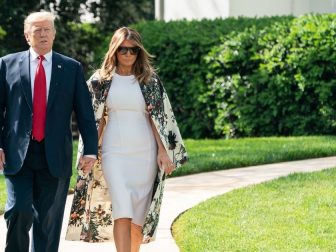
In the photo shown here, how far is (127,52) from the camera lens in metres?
6.40

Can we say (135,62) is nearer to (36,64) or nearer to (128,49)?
(128,49)

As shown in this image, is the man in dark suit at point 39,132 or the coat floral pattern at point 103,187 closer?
the man in dark suit at point 39,132

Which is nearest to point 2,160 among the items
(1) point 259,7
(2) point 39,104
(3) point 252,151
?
(2) point 39,104

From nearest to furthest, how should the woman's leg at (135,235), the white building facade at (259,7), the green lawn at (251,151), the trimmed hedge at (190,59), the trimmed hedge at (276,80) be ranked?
1. the woman's leg at (135,235)
2. the green lawn at (251,151)
3. the trimmed hedge at (276,80)
4. the trimmed hedge at (190,59)
5. the white building facade at (259,7)

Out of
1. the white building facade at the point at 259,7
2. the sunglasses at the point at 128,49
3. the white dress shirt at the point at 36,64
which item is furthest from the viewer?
the white building facade at the point at 259,7

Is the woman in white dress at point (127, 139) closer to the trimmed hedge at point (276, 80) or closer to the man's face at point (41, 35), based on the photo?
the man's face at point (41, 35)

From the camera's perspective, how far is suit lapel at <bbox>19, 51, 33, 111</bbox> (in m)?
5.79

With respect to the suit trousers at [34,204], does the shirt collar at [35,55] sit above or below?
above

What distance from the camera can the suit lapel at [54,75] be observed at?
19.2 ft

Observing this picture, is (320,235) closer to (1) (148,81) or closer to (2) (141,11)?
(1) (148,81)

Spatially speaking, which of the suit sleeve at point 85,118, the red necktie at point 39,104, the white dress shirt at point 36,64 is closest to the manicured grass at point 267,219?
the suit sleeve at point 85,118

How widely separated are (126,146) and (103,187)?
34cm

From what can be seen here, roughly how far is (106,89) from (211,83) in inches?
368

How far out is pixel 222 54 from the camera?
15430 millimetres
